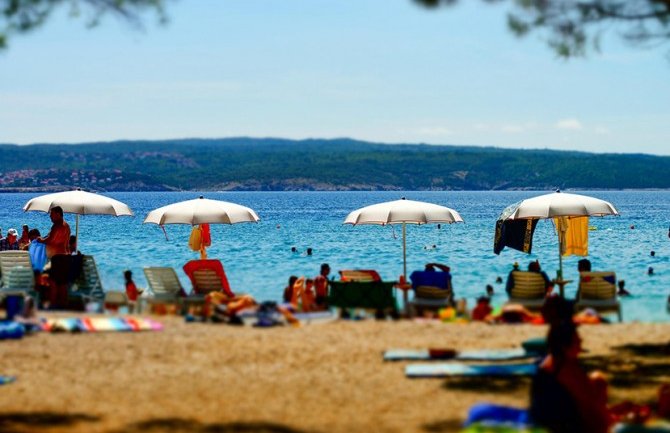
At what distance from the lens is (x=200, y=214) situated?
583 inches

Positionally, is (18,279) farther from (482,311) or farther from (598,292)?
(598,292)

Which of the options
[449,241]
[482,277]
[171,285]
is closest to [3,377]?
[171,285]

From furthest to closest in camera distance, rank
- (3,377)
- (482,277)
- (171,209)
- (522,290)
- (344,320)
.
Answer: (482,277)
(171,209)
(522,290)
(344,320)
(3,377)

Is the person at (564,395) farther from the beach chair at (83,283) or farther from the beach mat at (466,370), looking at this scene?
the beach chair at (83,283)

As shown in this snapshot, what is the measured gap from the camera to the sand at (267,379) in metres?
6.73

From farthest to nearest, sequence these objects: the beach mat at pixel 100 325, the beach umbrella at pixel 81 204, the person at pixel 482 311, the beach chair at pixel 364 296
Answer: the beach umbrella at pixel 81 204 → the beach chair at pixel 364 296 → the person at pixel 482 311 → the beach mat at pixel 100 325

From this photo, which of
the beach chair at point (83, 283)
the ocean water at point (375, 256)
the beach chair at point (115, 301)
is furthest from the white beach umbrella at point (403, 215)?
the beach chair at point (83, 283)

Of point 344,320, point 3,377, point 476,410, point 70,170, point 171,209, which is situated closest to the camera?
point 476,410

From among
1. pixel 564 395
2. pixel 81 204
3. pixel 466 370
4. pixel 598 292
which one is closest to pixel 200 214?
pixel 81 204

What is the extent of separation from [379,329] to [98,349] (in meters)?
3.31

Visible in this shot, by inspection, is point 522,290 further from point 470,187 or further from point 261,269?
point 470,187

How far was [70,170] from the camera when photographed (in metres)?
180

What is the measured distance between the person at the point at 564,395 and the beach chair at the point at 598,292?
7077mm

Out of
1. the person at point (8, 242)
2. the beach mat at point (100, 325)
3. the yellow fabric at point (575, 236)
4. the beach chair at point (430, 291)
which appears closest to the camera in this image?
the beach mat at point (100, 325)
